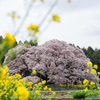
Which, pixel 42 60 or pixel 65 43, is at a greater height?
pixel 65 43

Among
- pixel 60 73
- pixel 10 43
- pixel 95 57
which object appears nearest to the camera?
pixel 10 43

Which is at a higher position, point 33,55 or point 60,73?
point 33,55

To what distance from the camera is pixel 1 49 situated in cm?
106

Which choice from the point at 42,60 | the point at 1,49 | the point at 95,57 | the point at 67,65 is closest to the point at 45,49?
the point at 42,60

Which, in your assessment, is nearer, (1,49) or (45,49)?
(1,49)

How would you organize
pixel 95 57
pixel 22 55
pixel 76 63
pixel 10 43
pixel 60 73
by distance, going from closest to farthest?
pixel 10 43 → pixel 60 73 → pixel 76 63 → pixel 22 55 → pixel 95 57

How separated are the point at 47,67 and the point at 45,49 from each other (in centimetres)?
171

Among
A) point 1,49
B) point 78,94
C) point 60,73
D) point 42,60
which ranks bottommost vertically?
point 78,94

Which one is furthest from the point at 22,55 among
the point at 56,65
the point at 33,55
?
the point at 56,65

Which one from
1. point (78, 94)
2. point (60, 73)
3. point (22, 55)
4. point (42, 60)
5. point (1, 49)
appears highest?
point (22, 55)

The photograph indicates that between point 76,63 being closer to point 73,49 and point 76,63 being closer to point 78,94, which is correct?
point 73,49

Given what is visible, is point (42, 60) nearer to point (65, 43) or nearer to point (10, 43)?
point (65, 43)

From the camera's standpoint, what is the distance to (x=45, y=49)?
16516 mm

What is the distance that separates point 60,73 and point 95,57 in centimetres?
1961
